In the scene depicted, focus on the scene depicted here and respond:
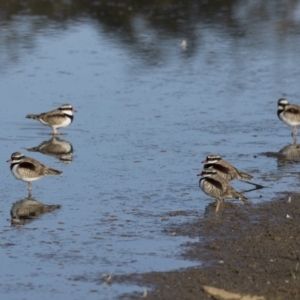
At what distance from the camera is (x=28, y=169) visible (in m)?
13.3

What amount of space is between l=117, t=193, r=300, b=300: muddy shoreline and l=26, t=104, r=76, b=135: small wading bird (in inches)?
203

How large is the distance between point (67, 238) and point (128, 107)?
25.9ft

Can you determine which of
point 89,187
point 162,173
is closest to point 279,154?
point 162,173

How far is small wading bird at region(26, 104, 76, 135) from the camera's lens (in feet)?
55.7

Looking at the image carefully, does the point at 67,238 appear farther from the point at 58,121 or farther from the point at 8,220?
the point at 58,121

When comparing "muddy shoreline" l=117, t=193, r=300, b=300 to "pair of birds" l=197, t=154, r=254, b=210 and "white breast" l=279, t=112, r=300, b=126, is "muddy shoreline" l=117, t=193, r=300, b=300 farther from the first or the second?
"white breast" l=279, t=112, r=300, b=126

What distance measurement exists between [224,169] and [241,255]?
3.25 meters

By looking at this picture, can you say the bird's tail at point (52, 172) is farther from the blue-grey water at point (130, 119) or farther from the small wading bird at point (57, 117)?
the small wading bird at point (57, 117)

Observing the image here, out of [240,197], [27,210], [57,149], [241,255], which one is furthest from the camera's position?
[57,149]

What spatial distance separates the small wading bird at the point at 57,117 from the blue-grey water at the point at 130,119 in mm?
273

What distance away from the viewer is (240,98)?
64.2 ft

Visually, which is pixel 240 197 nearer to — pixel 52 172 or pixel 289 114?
pixel 52 172

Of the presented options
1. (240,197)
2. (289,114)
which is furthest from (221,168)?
(289,114)

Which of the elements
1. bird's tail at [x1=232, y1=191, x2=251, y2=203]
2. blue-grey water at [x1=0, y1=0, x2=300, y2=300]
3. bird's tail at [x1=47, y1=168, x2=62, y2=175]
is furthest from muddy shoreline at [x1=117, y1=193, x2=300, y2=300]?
bird's tail at [x1=47, y1=168, x2=62, y2=175]
